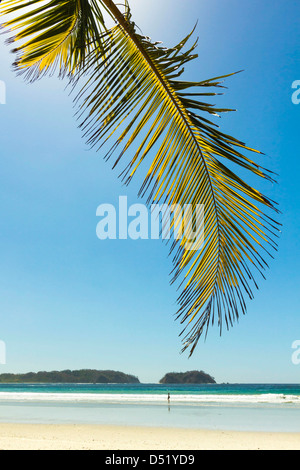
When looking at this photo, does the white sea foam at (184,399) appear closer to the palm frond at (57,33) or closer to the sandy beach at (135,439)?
the sandy beach at (135,439)

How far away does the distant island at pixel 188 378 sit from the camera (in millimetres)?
96312

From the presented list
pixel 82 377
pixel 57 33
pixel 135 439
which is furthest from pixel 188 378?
pixel 57 33

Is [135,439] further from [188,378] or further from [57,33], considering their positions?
[188,378]

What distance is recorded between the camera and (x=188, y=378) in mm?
96312

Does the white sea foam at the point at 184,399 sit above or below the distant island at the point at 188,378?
above

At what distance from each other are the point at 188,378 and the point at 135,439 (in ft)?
293

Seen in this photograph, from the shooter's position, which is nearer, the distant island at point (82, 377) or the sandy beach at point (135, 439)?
the sandy beach at point (135, 439)

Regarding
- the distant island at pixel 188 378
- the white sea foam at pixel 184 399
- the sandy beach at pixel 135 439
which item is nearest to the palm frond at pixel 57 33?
the sandy beach at pixel 135 439

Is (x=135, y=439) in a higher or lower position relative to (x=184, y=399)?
higher

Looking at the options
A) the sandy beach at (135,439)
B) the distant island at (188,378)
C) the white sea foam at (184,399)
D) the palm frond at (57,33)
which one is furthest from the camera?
the distant island at (188,378)

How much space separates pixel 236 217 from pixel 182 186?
273mm

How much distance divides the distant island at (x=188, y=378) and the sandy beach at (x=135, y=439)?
3385 inches

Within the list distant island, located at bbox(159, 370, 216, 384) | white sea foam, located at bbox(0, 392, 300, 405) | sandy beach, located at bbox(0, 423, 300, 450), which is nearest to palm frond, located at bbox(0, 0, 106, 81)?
sandy beach, located at bbox(0, 423, 300, 450)
